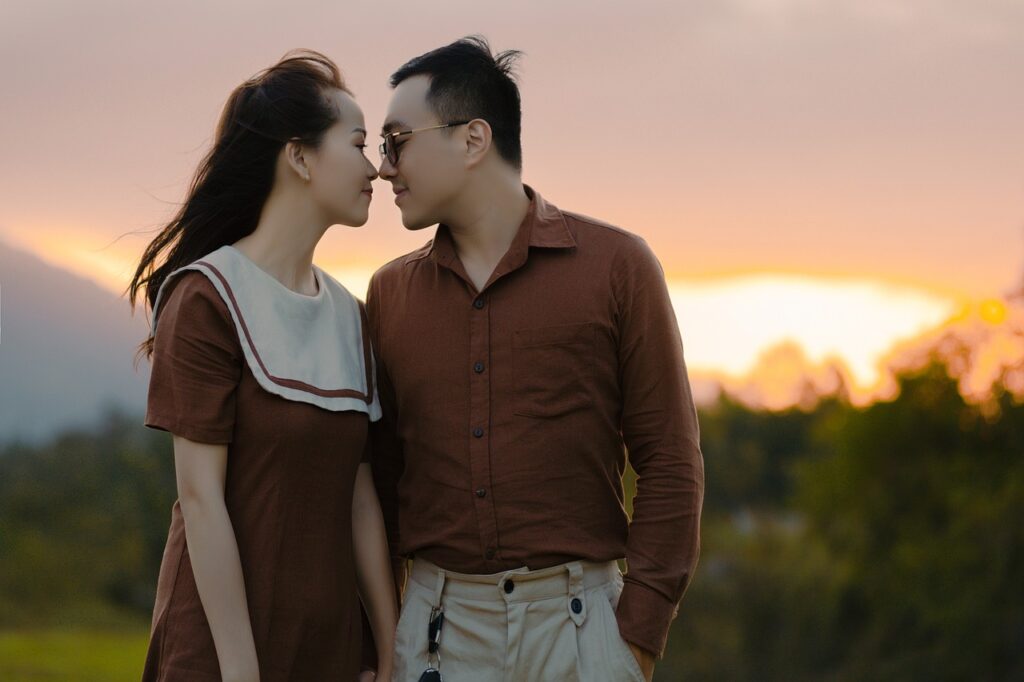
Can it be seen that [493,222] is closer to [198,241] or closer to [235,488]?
[198,241]

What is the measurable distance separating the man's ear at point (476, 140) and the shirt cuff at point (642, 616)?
114 cm

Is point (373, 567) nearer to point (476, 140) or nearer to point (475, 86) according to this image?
point (476, 140)

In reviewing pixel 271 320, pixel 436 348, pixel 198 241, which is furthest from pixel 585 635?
pixel 198 241

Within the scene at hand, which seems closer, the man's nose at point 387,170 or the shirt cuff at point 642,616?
the shirt cuff at point 642,616

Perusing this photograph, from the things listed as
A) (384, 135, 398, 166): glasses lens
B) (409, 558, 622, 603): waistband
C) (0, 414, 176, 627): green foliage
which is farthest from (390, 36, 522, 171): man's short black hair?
(0, 414, 176, 627): green foliage

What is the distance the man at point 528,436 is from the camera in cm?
313

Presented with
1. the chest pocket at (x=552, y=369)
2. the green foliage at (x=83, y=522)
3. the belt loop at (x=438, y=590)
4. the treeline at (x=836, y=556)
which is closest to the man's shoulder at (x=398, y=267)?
the chest pocket at (x=552, y=369)

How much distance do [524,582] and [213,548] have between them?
76cm

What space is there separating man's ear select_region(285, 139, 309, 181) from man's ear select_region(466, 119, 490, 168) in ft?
1.58

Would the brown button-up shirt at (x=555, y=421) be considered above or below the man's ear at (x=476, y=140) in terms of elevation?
below

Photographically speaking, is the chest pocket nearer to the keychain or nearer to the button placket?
the button placket

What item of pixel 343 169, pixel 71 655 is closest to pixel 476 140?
pixel 343 169

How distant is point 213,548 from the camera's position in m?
2.80

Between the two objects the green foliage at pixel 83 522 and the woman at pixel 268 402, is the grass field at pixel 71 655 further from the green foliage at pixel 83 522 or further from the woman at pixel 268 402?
the woman at pixel 268 402
